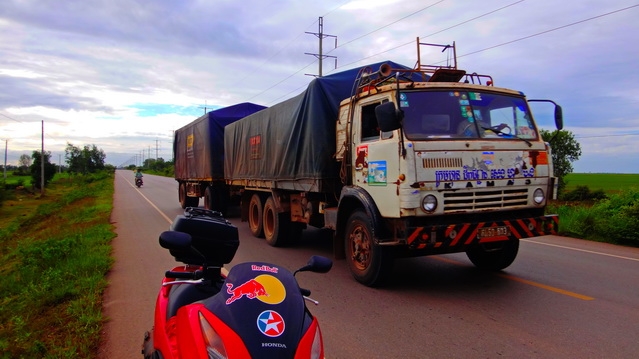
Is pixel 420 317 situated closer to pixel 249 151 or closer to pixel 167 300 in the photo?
pixel 167 300

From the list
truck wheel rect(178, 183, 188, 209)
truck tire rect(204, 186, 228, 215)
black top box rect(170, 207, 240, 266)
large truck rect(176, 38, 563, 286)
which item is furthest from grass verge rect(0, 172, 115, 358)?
truck wheel rect(178, 183, 188, 209)

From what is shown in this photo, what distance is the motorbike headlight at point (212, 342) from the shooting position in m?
2.04

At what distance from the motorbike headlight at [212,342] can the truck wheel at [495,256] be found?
4.79 meters

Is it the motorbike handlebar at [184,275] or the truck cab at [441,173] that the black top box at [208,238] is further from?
the truck cab at [441,173]

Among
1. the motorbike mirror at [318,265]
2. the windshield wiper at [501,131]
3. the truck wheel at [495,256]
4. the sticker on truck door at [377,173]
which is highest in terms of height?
the windshield wiper at [501,131]

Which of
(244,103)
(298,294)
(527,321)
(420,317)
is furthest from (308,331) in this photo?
(244,103)

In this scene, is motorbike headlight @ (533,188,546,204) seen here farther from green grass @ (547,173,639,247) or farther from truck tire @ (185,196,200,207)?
truck tire @ (185,196,200,207)

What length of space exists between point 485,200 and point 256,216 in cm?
661

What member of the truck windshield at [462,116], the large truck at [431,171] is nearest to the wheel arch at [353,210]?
the large truck at [431,171]

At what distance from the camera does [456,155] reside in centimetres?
536

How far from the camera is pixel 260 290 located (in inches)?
90.4

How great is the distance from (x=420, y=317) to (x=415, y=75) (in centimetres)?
408

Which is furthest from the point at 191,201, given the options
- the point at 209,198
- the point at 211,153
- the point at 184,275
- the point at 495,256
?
the point at 184,275

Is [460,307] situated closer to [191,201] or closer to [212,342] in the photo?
[212,342]
